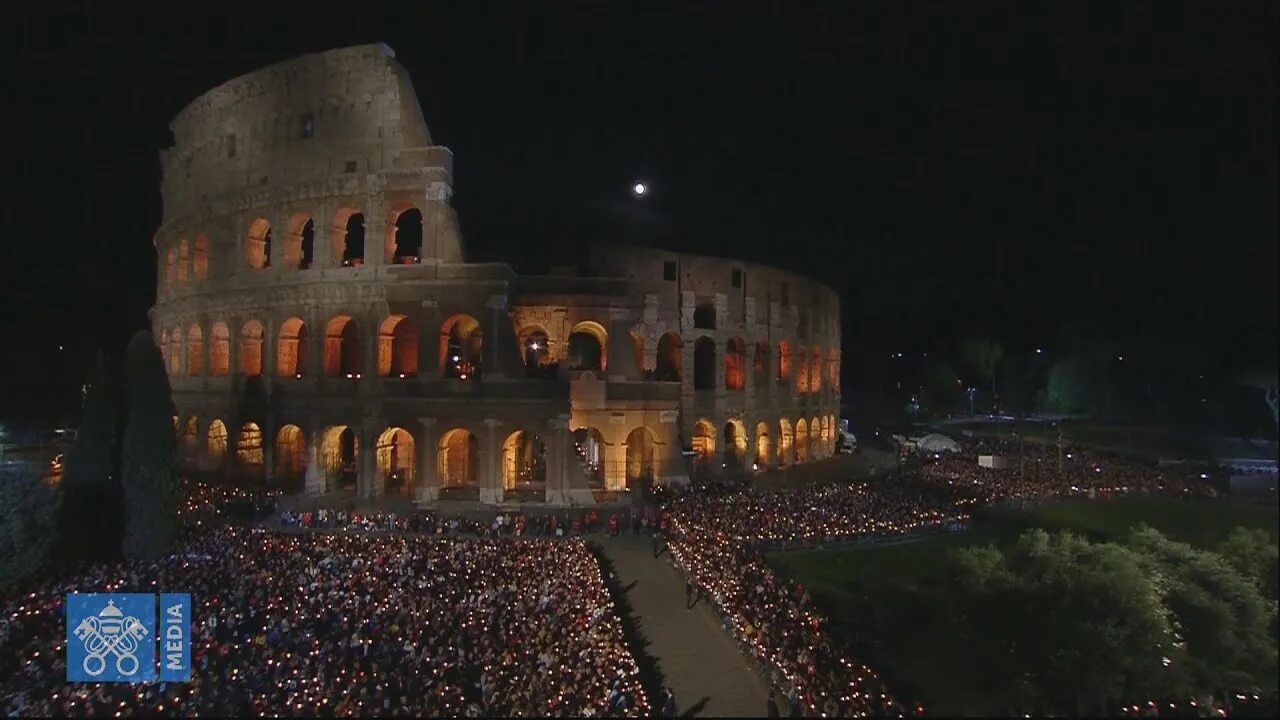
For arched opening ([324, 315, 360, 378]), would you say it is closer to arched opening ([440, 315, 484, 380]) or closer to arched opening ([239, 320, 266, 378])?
arched opening ([239, 320, 266, 378])

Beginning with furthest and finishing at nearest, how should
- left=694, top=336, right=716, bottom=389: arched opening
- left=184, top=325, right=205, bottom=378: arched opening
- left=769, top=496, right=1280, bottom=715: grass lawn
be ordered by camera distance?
left=694, top=336, right=716, bottom=389: arched opening
left=184, top=325, right=205, bottom=378: arched opening
left=769, top=496, right=1280, bottom=715: grass lawn

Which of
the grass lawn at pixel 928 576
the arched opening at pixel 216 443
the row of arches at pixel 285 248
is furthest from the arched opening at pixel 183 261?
the grass lawn at pixel 928 576

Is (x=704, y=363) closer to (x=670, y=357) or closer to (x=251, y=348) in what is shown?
(x=670, y=357)

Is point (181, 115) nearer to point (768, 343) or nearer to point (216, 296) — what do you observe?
point (216, 296)

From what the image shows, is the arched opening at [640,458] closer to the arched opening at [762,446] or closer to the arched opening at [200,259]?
the arched opening at [762,446]

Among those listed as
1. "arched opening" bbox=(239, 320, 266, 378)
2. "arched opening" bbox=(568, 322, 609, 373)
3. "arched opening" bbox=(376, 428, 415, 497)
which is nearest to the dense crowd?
"arched opening" bbox=(376, 428, 415, 497)

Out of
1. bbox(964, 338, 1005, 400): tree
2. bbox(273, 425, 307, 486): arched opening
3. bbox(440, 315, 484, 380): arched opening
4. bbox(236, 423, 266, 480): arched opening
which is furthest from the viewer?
bbox(964, 338, 1005, 400): tree

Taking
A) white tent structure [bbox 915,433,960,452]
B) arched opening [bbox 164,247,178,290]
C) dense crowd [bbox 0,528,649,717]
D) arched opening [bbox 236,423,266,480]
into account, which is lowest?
dense crowd [bbox 0,528,649,717]
